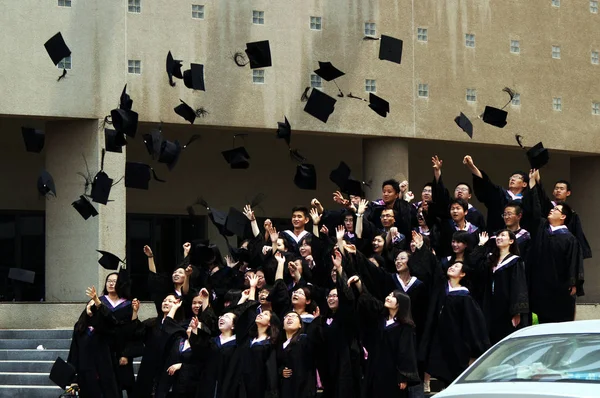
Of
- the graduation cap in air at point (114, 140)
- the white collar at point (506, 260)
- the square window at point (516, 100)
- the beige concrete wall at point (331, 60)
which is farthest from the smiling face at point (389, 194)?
the square window at point (516, 100)

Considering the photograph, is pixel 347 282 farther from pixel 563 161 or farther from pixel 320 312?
pixel 563 161

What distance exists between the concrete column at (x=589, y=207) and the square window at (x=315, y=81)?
5933mm

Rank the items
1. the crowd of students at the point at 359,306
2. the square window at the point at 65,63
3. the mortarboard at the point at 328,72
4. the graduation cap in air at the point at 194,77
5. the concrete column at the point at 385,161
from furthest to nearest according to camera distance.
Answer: the concrete column at the point at 385,161 → the square window at the point at 65,63 → the mortarboard at the point at 328,72 → the graduation cap in air at the point at 194,77 → the crowd of students at the point at 359,306

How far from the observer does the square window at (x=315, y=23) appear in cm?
1866

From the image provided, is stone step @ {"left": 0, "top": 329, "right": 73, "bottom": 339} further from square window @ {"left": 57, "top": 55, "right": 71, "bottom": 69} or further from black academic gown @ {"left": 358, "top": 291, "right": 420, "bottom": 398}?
black academic gown @ {"left": 358, "top": 291, "right": 420, "bottom": 398}

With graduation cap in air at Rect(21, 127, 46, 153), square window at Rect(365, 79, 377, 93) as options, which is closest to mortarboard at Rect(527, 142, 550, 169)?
square window at Rect(365, 79, 377, 93)

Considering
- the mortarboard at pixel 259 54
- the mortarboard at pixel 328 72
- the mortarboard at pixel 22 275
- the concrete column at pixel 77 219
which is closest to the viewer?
the mortarboard at pixel 22 275

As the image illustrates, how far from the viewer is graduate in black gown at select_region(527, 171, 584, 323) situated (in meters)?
12.3

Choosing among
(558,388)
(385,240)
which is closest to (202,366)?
(385,240)

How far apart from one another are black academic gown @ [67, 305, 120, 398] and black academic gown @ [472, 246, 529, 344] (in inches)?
143

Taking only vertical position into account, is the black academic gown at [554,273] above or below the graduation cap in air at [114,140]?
below

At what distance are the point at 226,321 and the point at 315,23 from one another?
26.1 feet

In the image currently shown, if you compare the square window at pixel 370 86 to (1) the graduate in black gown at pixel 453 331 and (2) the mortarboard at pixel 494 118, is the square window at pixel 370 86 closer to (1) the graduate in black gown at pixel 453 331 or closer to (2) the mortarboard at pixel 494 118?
(2) the mortarboard at pixel 494 118

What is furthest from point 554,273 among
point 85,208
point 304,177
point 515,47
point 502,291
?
point 515,47
